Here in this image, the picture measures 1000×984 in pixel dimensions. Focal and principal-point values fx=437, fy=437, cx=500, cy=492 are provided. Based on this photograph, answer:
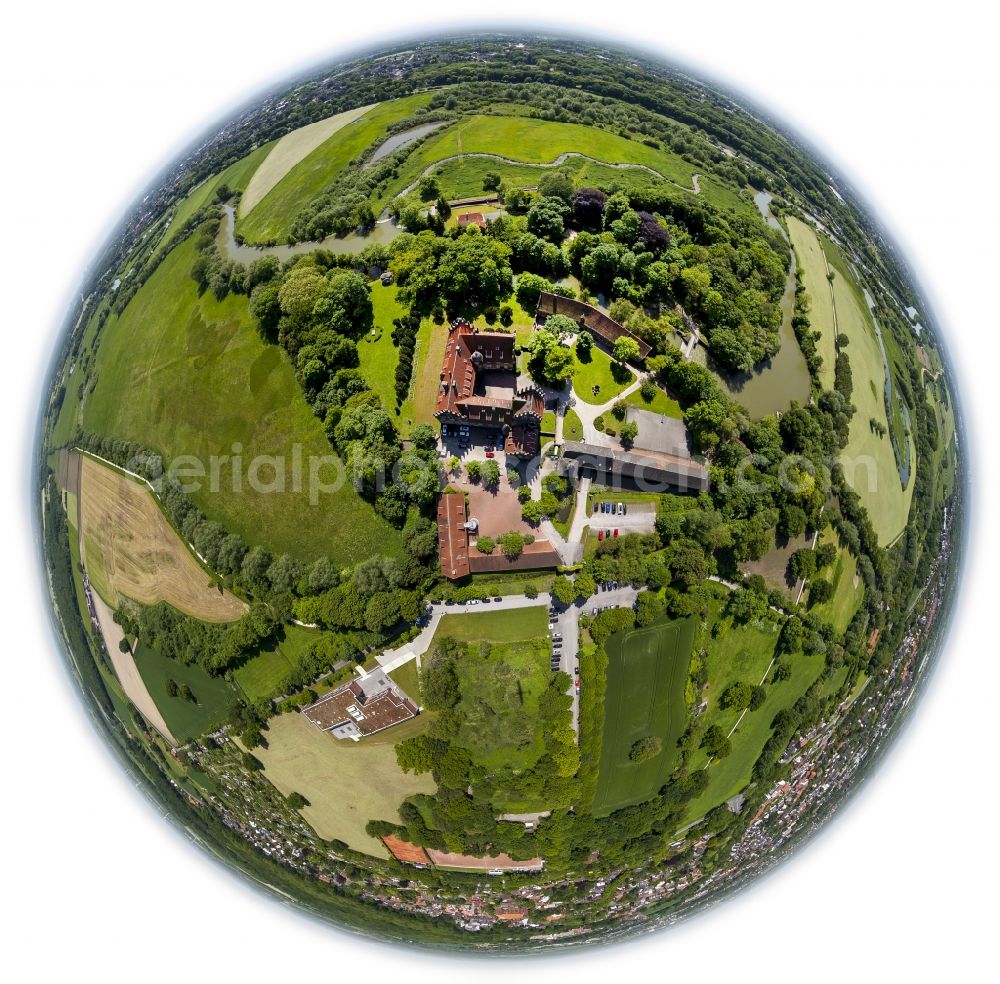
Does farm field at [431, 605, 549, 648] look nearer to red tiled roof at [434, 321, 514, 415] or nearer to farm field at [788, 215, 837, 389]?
red tiled roof at [434, 321, 514, 415]

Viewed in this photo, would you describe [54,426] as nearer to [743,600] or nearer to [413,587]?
[413,587]

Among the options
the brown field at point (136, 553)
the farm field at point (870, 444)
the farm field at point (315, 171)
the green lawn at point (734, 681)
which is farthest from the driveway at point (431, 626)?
the farm field at point (315, 171)

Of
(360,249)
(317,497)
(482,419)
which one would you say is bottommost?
(317,497)

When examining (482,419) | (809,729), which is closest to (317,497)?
(482,419)

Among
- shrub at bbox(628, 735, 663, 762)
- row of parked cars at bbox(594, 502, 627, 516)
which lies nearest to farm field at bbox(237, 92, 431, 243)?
row of parked cars at bbox(594, 502, 627, 516)

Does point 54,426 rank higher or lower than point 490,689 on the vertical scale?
higher

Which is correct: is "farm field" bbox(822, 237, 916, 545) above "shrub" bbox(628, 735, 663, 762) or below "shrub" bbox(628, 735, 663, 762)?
above
